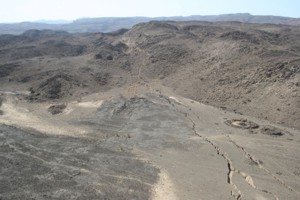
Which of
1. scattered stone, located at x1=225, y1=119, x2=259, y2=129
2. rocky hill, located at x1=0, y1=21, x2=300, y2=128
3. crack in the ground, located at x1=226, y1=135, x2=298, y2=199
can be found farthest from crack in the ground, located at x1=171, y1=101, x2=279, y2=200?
rocky hill, located at x1=0, y1=21, x2=300, y2=128

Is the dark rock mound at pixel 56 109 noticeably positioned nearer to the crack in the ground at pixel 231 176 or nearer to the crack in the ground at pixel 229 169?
the crack in the ground at pixel 229 169

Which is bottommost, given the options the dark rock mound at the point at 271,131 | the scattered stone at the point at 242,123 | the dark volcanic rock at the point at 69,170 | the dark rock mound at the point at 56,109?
the dark rock mound at the point at 56,109

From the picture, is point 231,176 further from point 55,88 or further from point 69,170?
point 55,88

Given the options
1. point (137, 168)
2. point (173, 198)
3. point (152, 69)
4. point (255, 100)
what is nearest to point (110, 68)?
point (152, 69)

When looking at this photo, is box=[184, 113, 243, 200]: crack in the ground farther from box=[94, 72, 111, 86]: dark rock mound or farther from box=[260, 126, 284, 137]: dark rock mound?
box=[94, 72, 111, 86]: dark rock mound

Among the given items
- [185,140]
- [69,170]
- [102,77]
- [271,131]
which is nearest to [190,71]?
[102,77]

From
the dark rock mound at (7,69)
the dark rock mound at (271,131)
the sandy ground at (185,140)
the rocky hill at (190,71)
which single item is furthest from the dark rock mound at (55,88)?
the dark rock mound at (271,131)
